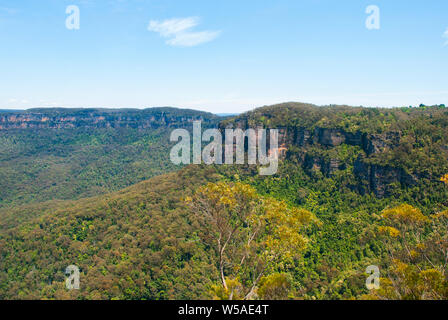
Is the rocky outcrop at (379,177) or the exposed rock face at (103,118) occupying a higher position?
the exposed rock face at (103,118)

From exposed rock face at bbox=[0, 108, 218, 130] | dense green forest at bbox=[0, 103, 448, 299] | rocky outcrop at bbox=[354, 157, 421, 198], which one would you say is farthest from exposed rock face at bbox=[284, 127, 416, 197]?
exposed rock face at bbox=[0, 108, 218, 130]

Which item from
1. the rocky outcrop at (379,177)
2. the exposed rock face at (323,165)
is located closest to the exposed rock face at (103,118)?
the exposed rock face at (323,165)

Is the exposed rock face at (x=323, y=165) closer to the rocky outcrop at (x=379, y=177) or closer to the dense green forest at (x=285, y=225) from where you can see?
the dense green forest at (x=285, y=225)

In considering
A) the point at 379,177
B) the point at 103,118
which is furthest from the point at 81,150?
the point at 379,177

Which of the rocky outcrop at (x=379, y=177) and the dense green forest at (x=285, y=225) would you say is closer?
the dense green forest at (x=285, y=225)

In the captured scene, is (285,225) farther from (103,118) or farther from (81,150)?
(103,118)

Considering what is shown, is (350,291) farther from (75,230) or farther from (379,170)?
(75,230)

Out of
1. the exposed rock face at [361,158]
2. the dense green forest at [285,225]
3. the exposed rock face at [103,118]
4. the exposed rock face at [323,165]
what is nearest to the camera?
the dense green forest at [285,225]

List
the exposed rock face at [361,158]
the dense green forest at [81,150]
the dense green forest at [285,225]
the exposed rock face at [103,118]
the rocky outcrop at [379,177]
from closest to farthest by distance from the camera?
the dense green forest at [285,225]
the rocky outcrop at [379,177]
the exposed rock face at [361,158]
the dense green forest at [81,150]
the exposed rock face at [103,118]
